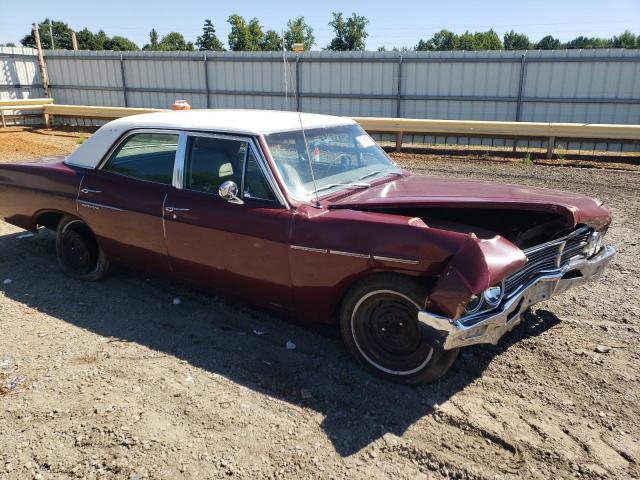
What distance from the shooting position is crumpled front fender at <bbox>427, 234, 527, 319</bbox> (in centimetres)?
289

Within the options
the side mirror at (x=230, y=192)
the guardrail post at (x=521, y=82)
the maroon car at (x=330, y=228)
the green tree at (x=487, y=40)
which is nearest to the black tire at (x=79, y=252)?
the maroon car at (x=330, y=228)

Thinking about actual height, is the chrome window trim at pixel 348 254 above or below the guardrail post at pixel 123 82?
below

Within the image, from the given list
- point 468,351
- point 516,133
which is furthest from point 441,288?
point 516,133

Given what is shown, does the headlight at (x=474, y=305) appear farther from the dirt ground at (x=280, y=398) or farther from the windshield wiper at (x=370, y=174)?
the windshield wiper at (x=370, y=174)

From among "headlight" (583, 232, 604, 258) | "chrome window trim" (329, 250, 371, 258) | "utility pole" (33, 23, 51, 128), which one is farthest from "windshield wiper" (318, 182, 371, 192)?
"utility pole" (33, 23, 51, 128)

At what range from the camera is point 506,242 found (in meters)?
3.23

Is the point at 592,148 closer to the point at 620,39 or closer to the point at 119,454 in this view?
the point at 119,454

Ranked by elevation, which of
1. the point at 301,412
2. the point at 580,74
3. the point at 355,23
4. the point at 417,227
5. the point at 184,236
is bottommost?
the point at 301,412

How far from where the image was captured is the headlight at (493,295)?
10.2 ft

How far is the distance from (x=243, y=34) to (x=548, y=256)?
182 ft

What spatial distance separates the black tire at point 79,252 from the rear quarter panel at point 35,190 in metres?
0.20

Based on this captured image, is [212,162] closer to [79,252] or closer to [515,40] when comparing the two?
[79,252]

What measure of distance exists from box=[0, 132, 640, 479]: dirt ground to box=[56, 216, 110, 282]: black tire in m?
0.39

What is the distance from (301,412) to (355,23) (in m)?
54.4
